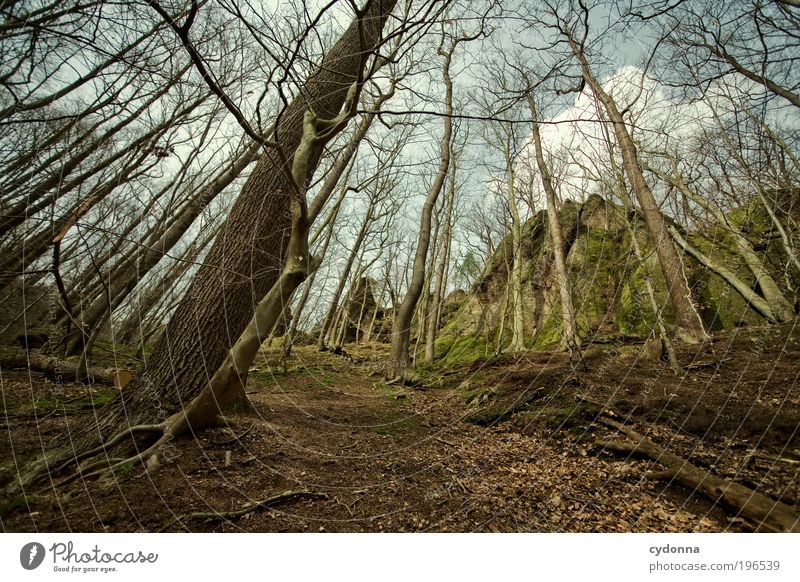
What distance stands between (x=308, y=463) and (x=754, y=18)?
3.54 meters

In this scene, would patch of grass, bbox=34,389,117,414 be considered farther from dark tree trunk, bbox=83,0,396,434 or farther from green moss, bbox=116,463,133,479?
green moss, bbox=116,463,133,479

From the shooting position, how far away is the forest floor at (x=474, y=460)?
1.30 meters

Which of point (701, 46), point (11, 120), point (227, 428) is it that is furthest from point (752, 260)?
point (11, 120)

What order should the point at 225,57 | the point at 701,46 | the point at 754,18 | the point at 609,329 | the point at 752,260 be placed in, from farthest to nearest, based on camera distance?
the point at 609,329
the point at 752,260
the point at 225,57
the point at 701,46
the point at 754,18

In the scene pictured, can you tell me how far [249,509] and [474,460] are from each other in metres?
1.17

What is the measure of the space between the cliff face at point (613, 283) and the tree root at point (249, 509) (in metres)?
2.23

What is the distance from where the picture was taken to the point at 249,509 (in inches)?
52.2

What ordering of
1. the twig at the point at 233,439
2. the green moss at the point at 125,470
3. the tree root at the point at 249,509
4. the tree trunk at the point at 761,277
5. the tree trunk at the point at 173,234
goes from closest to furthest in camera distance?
the tree root at the point at 249,509
the green moss at the point at 125,470
the twig at the point at 233,439
the tree trunk at the point at 173,234
the tree trunk at the point at 761,277

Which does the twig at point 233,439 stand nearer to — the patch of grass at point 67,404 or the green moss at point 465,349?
the patch of grass at point 67,404

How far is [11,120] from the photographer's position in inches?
56.7

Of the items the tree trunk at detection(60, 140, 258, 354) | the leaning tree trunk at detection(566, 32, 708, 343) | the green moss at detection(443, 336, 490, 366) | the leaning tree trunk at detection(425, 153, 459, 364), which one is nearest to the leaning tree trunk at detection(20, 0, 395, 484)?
the tree trunk at detection(60, 140, 258, 354)

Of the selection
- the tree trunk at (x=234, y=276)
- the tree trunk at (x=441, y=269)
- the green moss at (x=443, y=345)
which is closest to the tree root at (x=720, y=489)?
the tree trunk at (x=234, y=276)

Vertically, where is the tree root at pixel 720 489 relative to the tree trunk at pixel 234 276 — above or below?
below

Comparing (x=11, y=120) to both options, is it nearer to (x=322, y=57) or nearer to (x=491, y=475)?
(x=322, y=57)
